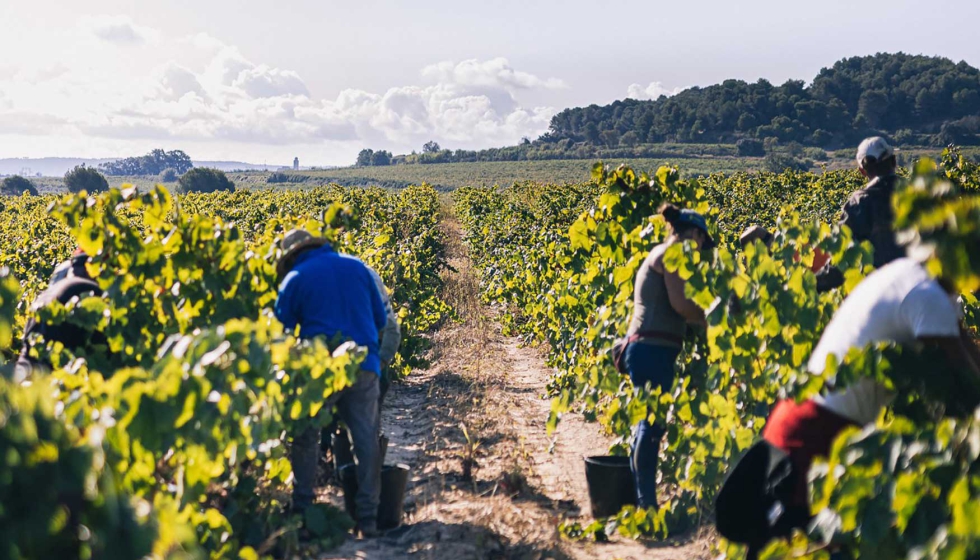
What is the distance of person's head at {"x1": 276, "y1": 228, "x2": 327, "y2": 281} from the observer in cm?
488

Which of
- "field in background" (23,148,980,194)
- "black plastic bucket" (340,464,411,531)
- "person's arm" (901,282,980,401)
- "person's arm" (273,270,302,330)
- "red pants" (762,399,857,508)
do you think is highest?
"field in background" (23,148,980,194)

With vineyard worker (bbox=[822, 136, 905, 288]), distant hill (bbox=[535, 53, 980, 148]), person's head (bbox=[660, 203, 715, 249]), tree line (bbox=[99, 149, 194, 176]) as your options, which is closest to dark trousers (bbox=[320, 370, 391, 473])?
person's head (bbox=[660, 203, 715, 249])

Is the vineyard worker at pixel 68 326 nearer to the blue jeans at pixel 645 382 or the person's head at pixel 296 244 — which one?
the person's head at pixel 296 244

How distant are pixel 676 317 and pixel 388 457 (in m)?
3.04

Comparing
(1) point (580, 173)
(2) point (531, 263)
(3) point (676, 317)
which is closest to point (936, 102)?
(1) point (580, 173)

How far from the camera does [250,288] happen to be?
484cm

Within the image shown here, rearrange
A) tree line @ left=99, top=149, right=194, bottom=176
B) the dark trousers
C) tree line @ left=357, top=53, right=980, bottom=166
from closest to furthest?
the dark trousers
tree line @ left=357, top=53, right=980, bottom=166
tree line @ left=99, top=149, right=194, bottom=176

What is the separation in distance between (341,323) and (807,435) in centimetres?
258

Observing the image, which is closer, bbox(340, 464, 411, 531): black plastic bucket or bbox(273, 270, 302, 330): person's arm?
bbox(273, 270, 302, 330): person's arm

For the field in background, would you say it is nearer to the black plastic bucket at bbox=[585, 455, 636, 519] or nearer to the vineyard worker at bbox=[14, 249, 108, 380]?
the black plastic bucket at bbox=[585, 455, 636, 519]

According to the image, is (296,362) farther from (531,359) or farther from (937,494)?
(531,359)

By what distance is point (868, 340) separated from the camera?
2725 millimetres

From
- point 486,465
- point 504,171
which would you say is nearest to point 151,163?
point 504,171

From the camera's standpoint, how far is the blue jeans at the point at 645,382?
4.79 m
